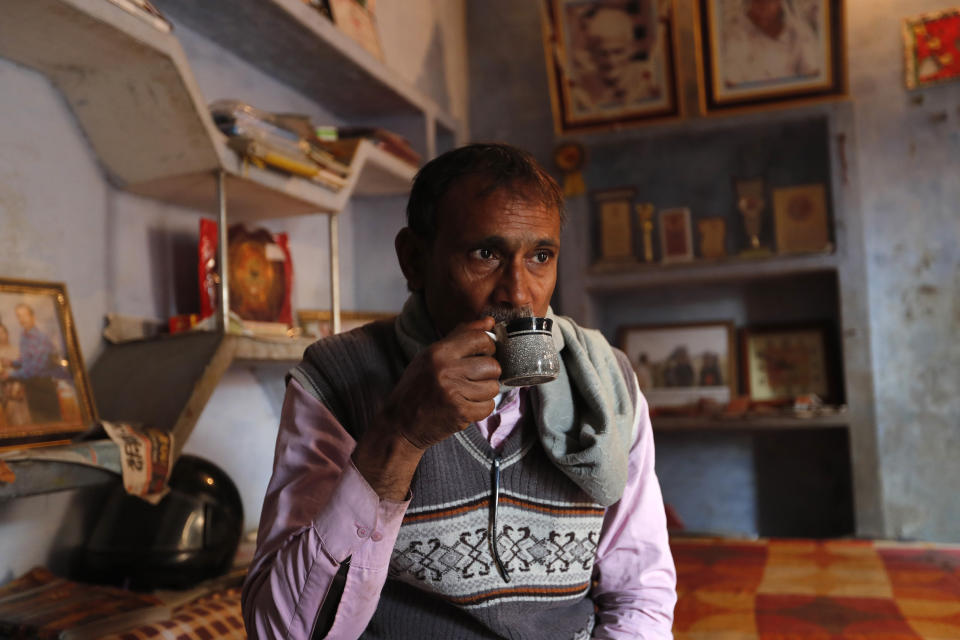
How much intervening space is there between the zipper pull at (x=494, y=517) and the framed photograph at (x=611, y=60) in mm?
2597

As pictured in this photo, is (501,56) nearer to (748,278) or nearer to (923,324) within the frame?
(748,278)

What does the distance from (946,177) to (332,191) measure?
8.53 feet

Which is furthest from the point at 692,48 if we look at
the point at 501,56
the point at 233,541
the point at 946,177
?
the point at 233,541

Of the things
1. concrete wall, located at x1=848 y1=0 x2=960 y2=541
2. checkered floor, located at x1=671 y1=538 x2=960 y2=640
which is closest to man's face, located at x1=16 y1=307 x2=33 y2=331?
checkered floor, located at x1=671 y1=538 x2=960 y2=640

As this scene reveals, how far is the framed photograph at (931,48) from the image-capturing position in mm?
3234

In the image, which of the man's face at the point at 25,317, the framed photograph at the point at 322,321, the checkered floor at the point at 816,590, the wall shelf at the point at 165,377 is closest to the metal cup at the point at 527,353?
the checkered floor at the point at 816,590

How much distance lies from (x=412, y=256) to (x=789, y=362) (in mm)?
2607

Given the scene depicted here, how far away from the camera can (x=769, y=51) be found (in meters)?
3.20

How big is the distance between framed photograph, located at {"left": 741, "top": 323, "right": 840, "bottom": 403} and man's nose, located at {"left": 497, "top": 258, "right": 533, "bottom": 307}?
2602 mm

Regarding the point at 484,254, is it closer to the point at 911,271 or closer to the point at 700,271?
the point at 700,271

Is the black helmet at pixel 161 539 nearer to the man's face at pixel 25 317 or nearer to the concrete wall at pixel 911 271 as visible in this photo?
the man's face at pixel 25 317

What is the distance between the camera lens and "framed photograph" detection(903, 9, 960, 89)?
323 centimetres

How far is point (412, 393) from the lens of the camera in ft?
3.18

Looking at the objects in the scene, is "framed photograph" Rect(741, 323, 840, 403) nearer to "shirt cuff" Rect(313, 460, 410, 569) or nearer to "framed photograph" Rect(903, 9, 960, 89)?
"framed photograph" Rect(903, 9, 960, 89)
